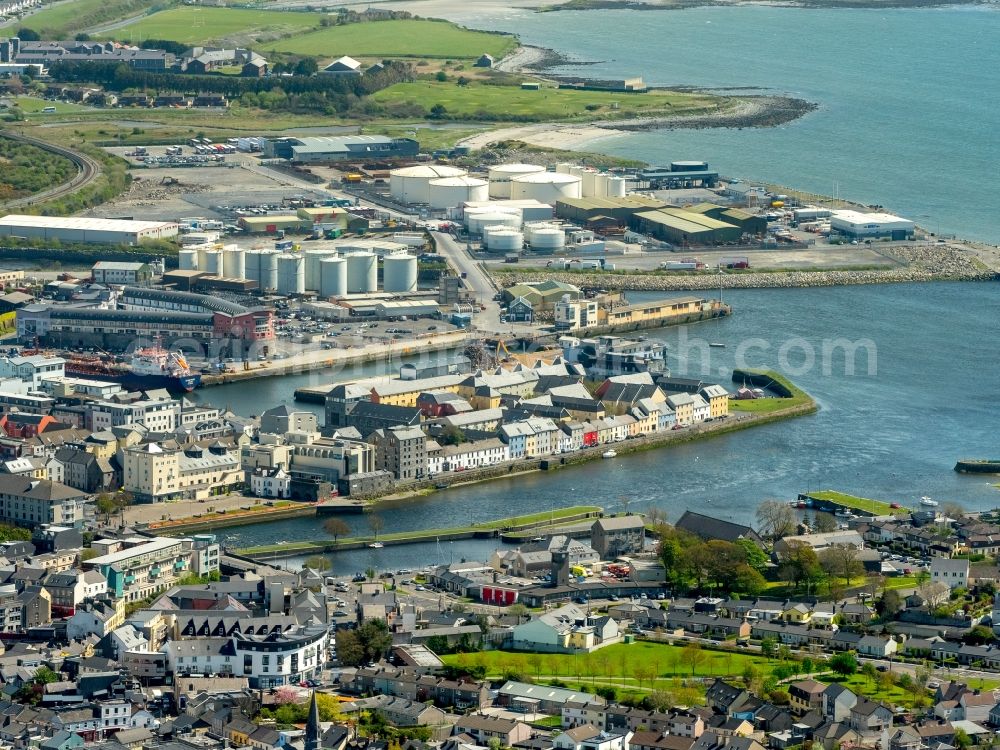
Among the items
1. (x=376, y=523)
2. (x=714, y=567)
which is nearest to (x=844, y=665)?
(x=714, y=567)

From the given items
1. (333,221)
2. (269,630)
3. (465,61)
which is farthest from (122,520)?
(465,61)

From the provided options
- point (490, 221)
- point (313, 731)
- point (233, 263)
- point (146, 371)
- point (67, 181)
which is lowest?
point (146, 371)

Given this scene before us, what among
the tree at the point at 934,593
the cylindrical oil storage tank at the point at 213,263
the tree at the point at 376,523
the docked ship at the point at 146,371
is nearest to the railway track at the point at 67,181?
the cylindrical oil storage tank at the point at 213,263

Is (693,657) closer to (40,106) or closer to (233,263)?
(233,263)

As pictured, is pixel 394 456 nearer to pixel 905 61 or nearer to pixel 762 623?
pixel 762 623

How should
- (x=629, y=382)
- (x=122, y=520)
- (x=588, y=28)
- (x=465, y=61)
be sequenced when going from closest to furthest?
(x=122, y=520)
(x=629, y=382)
(x=465, y=61)
(x=588, y=28)

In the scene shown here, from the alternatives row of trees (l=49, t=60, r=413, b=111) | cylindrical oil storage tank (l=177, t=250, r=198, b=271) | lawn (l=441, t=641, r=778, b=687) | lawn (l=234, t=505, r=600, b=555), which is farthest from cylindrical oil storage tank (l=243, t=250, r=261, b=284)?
row of trees (l=49, t=60, r=413, b=111)
